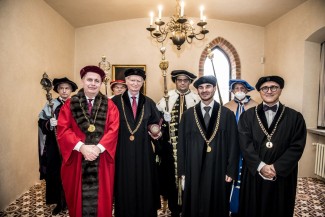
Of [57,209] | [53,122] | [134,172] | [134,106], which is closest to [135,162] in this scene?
[134,172]

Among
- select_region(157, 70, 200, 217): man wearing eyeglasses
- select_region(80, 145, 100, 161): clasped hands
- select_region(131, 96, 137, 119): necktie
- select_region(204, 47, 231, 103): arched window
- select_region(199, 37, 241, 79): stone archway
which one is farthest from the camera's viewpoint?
select_region(204, 47, 231, 103): arched window

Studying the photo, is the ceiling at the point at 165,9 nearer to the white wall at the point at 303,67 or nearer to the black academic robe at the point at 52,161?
the white wall at the point at 303,67

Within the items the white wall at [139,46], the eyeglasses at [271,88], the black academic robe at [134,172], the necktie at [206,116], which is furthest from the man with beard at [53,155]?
the white wall at [139,46]

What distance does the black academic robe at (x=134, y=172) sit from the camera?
274 centimetres

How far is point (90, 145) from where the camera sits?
245cm

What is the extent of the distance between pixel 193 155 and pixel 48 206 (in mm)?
2810

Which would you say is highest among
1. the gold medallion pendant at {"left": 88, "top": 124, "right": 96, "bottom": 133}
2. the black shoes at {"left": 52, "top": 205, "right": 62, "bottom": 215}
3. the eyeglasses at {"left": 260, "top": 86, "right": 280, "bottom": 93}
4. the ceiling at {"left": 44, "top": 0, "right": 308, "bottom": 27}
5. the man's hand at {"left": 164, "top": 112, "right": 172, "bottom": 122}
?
the ceiling at {"left": 44, "top": 0, "right": 308, "bottom": 27}

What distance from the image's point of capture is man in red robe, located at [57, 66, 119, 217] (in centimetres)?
251

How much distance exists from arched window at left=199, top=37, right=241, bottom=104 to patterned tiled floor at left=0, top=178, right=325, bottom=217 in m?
3.51

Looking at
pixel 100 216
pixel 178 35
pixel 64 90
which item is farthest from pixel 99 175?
pixel 178 35

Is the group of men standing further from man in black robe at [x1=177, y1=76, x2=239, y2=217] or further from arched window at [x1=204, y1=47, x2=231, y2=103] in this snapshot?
arched window at [x1=204, y1=47, x2=231, y2=103]

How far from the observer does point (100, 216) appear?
99.3 inches

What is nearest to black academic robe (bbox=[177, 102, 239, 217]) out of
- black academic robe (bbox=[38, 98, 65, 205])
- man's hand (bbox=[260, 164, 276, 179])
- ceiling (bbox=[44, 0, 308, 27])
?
man's hand (bbox=[260, 164, 276, 179])

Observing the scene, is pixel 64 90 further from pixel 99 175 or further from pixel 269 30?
pixel 269 30
